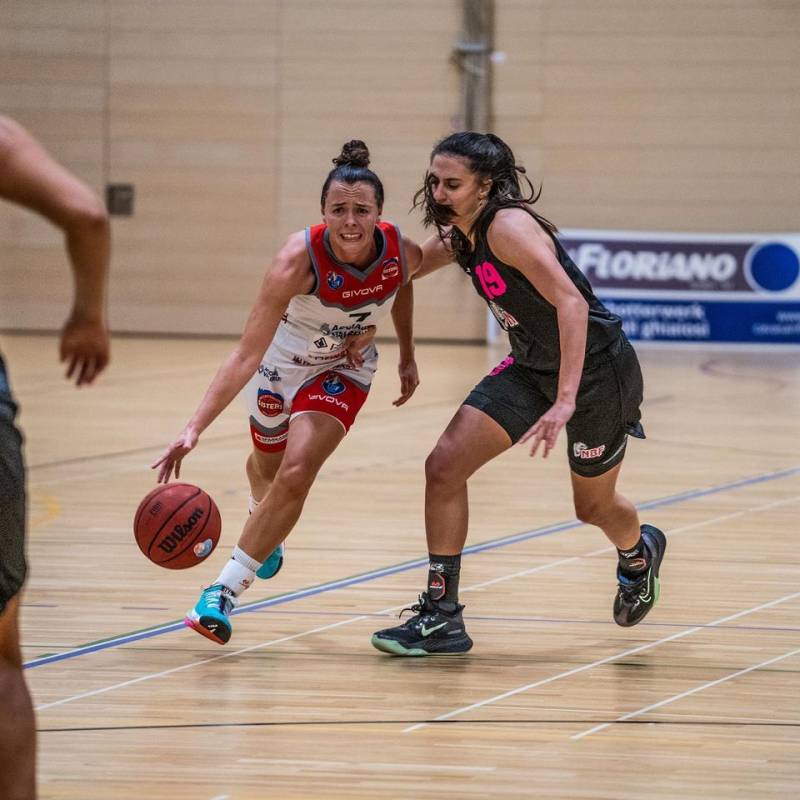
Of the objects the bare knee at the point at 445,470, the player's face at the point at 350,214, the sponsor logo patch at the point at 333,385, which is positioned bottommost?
the bare knee at the point at 445,470

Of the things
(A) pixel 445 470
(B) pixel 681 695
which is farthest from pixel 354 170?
(B) pixel 681 695

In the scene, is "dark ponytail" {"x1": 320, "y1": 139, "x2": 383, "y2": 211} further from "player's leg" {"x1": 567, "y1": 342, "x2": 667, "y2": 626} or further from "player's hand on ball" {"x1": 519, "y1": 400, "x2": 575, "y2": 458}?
"player's hand on ball" {"x1": 519, "y1": 400, "x2": 575, "y2": 458}

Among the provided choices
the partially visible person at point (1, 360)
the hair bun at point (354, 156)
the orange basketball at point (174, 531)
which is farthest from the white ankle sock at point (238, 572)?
the partially visible person at point (1, 360)

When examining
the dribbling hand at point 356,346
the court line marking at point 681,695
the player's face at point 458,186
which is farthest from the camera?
the dribbling hand at point 356,346

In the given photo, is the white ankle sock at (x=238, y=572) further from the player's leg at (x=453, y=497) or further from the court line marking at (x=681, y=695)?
the court line marking at (x=681, y=695)

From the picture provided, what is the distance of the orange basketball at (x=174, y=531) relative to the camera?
15.1 feet

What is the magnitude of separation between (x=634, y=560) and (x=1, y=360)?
8.72 feet

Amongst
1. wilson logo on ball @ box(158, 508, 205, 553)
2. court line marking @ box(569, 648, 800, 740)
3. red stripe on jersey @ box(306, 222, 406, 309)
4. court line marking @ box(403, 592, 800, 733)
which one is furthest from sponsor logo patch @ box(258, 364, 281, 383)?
court line marking @ box(569, 648, 800, 740)

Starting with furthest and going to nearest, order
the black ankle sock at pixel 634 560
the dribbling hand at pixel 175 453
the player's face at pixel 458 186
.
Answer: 1. the black ankle sock at pixel 634 560
2. the player's face at pixel 458 186
3. the dribbling hand at pixel 175 453

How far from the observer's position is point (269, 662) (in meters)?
4.32

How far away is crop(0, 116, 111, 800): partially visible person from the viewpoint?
2273 mm

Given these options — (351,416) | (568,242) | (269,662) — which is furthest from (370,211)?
(568,242)

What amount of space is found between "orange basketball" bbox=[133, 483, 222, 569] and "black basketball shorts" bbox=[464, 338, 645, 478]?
3.03ft

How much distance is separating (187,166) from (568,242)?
4.54 metres
